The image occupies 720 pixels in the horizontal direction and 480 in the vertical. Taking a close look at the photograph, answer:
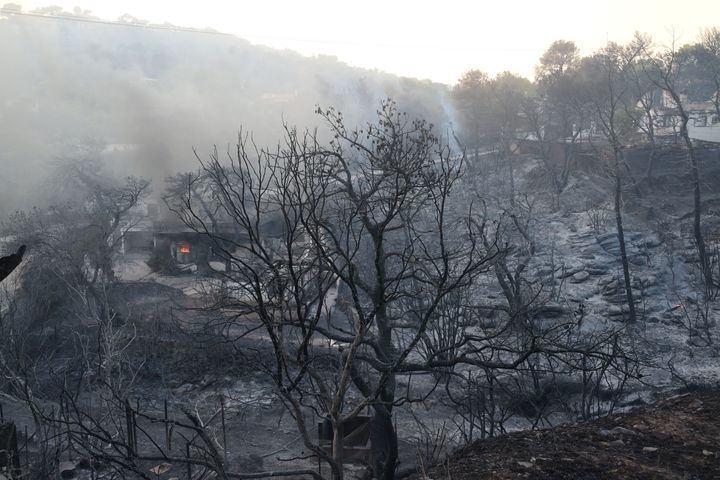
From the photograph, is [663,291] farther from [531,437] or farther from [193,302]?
[193,302]

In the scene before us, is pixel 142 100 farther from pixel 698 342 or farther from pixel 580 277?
pixel 698 342

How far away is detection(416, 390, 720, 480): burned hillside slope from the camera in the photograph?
4.60 m

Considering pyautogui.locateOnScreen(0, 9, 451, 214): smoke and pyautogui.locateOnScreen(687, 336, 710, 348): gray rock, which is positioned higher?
pyautogui.locateOnScreen(0, 9, 451, 214): smoke

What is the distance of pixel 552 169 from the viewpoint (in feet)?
69.5

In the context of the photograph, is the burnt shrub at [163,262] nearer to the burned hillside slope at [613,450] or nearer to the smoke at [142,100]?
the smoke at [142,100]

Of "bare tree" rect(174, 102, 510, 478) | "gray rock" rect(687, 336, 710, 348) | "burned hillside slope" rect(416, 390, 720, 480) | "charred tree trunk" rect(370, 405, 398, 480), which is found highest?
"bare tree" rect(174, 102, 510, 478)

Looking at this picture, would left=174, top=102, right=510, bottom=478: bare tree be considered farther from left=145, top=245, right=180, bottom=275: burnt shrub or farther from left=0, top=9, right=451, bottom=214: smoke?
left=0, top=9, right=451, bottom=214: smoke

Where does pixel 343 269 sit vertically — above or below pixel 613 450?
above

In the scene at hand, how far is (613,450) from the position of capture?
16.5 feet

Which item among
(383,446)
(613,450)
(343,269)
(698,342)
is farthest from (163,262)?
(613,450)

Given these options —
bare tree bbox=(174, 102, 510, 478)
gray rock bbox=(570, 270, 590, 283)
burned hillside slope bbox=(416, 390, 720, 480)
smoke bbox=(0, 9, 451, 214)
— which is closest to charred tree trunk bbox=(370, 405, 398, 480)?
bare tree bbox=(174, 102, 510, 478)

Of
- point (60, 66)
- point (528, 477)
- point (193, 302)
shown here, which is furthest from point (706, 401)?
point (60, 66)

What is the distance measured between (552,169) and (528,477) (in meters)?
17.9

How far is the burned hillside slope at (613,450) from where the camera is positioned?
460 centimetres
